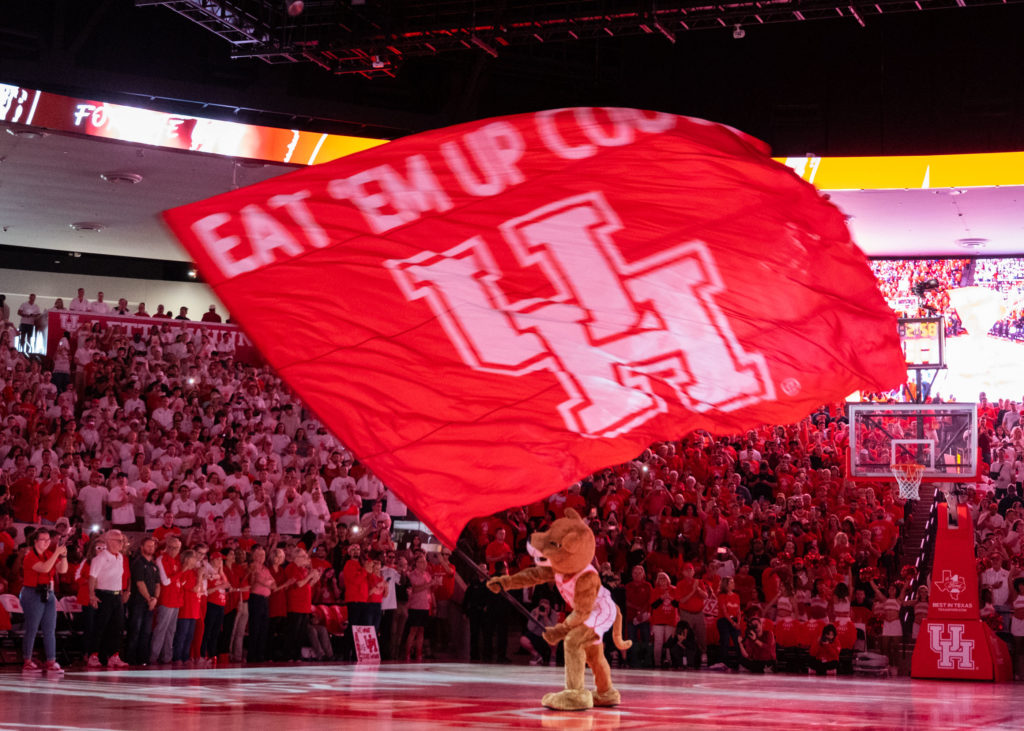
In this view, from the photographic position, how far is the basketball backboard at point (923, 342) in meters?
19.9

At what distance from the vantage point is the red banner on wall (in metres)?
28.8

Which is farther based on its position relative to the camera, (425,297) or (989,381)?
(989,381)

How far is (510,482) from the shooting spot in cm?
921

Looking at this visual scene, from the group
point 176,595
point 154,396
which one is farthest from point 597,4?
point 176,595

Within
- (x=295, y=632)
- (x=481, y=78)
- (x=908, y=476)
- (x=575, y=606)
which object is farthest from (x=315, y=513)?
(x=481, y=78)

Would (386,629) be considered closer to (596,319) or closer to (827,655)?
(827,655)

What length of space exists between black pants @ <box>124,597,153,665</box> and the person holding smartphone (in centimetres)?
154

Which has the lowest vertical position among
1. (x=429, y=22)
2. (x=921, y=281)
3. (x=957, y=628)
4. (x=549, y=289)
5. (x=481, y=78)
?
(x=957, y=628)

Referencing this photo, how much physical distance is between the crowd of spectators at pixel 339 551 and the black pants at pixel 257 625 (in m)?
0.02

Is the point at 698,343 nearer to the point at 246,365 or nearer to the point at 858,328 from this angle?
the point at 858,328

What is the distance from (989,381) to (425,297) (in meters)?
30.5

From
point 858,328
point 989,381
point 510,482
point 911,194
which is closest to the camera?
point 510,482

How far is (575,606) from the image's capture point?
38.4 feet

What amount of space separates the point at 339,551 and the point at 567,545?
10.7 meters
